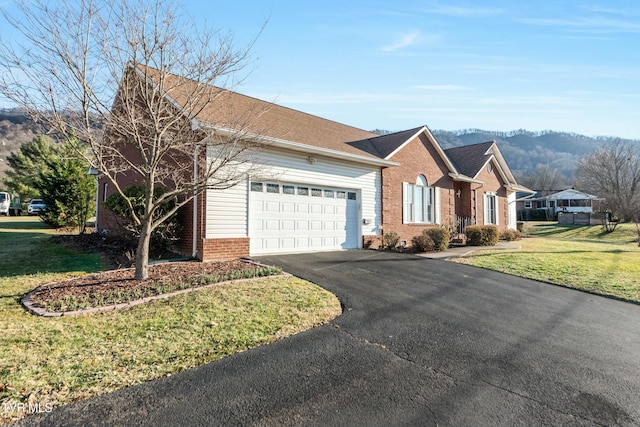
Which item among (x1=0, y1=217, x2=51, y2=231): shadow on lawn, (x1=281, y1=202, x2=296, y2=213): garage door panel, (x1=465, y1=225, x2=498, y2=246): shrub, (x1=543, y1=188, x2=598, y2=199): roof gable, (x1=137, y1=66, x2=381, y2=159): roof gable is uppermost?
(x1=543, y1=188, x2=598, y2=199): roof gable

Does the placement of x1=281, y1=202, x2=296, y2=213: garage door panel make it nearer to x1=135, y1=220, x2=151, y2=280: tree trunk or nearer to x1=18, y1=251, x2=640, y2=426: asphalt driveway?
x1=135, y1=220, x2=151, y2=280: tree trunk

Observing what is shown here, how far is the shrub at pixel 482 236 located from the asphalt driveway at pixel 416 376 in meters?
9.24

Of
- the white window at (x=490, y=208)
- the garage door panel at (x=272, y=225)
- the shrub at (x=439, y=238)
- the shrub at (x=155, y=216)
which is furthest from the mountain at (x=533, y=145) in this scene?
the shrub at (x=155, y=216)

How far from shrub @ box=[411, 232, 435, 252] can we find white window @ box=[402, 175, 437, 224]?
2.00 meters

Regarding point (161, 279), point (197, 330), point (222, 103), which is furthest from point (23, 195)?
point (197, 330)

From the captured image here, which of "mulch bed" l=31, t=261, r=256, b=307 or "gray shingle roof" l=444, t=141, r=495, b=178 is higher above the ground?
"gray shingle roof" l=444, t=141, r=495, b=178

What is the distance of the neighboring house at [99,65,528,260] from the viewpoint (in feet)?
31.5

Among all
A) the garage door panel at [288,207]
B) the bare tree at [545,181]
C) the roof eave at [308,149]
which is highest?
the bare tree at [545,181]

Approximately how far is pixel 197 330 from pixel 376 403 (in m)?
2.60

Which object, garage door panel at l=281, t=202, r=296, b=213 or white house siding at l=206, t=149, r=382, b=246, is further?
garage door panel at l=281, t=202, r=296, b=213

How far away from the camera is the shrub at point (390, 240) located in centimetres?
1373

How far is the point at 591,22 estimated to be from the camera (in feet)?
31.9

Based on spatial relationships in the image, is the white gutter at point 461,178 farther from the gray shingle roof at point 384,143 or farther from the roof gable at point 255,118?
the roof gable at point 255,118

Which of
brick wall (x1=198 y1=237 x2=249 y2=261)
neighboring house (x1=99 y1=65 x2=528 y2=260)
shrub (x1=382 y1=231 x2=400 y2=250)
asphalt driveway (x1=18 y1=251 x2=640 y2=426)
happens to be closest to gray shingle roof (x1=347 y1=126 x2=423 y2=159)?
neighboring house (x1=99 y1=65 x2=528 y2=260)
